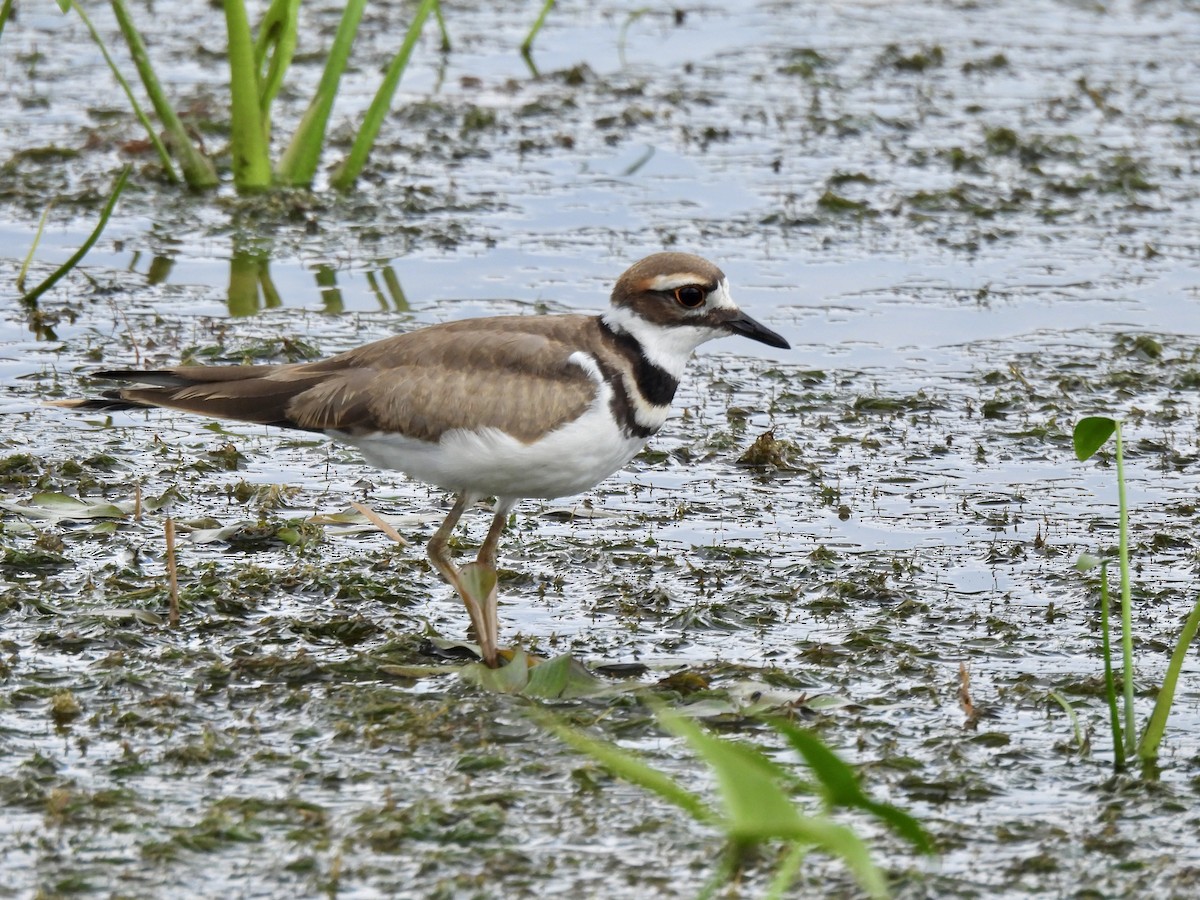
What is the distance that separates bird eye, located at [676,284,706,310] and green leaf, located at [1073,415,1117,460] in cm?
166

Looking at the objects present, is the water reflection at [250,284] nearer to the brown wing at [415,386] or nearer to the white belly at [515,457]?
the brown wing at [415,386]

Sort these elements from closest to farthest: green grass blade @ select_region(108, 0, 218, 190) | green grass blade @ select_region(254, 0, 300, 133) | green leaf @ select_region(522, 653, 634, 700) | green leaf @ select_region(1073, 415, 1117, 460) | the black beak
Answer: green leaf @ select_region(1073, 415, 1117, 460), green leaf @ select_region(522, 653, 634, 700), the black beak, green grass blade @ select_region(108, 0, 218, 190), green grass blade @ select_region(254, 0, 300, 133)

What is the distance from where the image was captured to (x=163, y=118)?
9797mm

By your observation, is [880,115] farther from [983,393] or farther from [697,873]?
[697,873]

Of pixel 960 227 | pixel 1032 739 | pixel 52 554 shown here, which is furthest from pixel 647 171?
pixel 1032 739

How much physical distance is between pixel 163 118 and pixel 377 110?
3.84ft

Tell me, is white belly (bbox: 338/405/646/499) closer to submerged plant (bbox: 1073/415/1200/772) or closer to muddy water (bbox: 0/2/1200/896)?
muddy water (bbox: 0/2/1200/896)

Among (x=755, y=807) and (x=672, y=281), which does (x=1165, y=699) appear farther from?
(x=672, y=281)

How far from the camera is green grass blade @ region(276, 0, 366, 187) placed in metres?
9.69

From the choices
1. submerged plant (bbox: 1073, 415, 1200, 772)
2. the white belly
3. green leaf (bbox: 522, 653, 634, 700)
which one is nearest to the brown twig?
the white belly

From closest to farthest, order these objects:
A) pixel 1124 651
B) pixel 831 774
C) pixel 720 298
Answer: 1. pixel 831 774
2. pixel 1124 651
3. pixel 720 298

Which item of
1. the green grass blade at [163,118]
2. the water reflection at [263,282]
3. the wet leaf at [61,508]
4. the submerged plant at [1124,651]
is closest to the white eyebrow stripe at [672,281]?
the submerged plant at [1124,651]

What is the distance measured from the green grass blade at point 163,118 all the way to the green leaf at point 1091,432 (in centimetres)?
577

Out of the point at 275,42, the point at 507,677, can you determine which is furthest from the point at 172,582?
the point at 275,42
